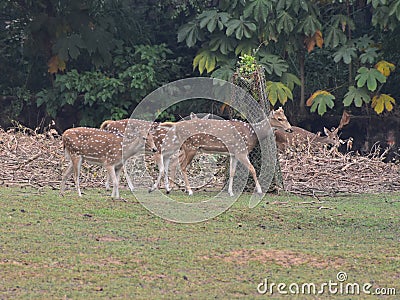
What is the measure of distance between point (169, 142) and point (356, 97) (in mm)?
5330

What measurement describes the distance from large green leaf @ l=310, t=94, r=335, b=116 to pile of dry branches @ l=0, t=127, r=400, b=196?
1.96m

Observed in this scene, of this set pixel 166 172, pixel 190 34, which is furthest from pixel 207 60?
pixel 166 172

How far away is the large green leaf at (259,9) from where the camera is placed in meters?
15.9

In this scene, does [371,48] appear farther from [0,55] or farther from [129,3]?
[0,55]

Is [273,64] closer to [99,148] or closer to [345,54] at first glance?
[345,54]

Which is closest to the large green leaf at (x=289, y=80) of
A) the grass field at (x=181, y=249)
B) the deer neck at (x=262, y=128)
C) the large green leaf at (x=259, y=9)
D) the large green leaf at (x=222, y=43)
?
the large green leaf at (x=222, y=43)

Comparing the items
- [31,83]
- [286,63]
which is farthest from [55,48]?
[286,63]

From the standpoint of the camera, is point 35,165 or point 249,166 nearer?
point 249,166

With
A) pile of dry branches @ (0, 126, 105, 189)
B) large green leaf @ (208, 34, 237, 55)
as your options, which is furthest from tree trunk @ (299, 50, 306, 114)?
pile of dry branches @ (0, 126, 105, 189)

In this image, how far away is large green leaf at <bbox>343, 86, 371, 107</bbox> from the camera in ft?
53.3

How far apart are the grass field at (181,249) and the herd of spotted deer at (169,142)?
522 millimetres

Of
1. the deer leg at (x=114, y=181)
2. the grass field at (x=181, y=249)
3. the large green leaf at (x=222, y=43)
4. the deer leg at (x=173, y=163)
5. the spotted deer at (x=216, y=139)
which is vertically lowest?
the grass field at (x=181, y=249)

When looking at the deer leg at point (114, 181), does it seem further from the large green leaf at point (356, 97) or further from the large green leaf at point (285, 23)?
the large green leaf at point (356, 97)

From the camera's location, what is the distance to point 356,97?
53.5 ft
